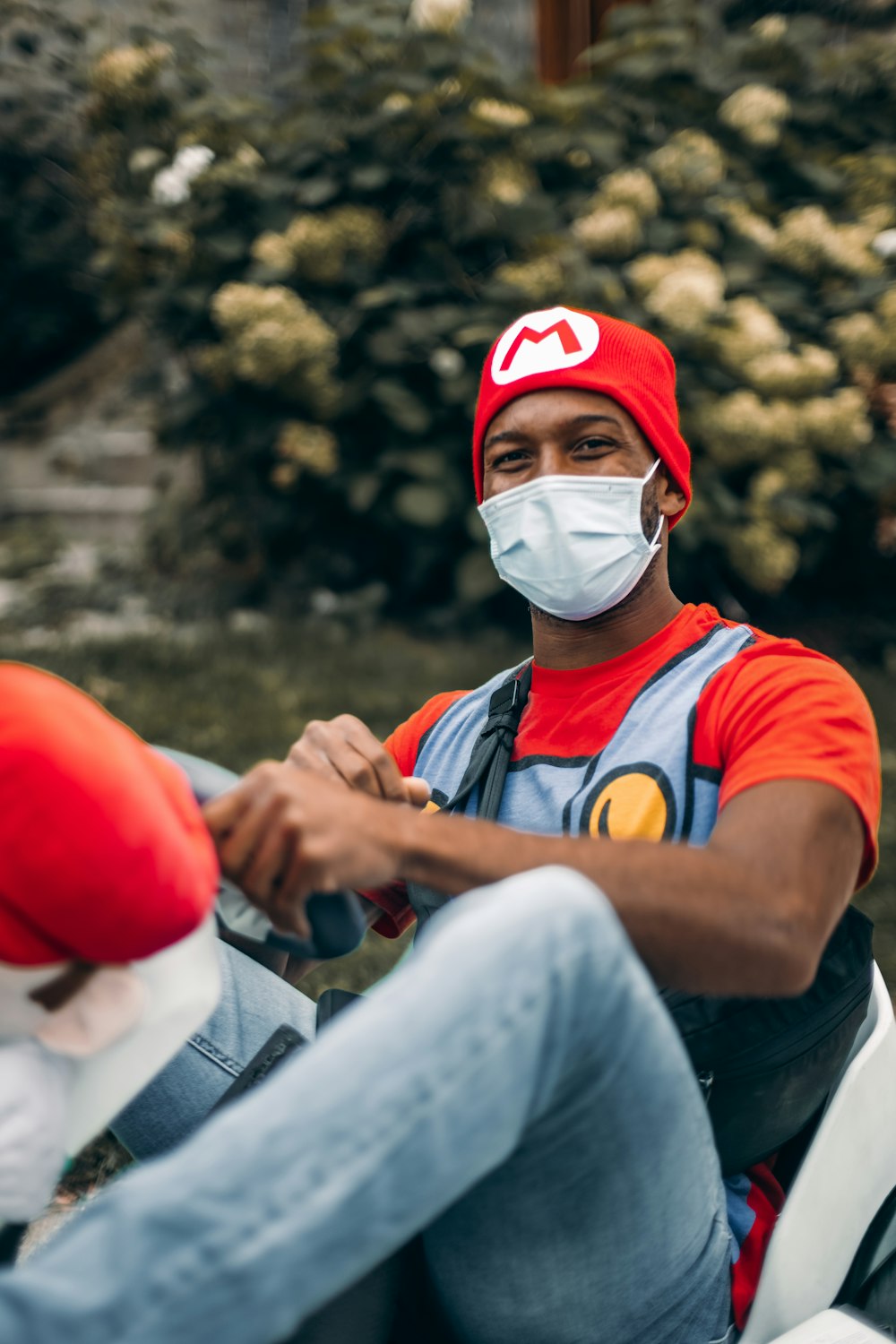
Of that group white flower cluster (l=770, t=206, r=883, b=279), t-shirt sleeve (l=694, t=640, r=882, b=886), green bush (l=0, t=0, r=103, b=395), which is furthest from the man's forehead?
green bush (l=0, t=0, r=103, b=395)

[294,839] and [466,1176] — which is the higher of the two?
[294,839]

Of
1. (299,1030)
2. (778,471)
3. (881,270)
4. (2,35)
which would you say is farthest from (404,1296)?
(2,35)

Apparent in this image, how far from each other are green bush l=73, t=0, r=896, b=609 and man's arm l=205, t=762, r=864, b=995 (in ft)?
11.7

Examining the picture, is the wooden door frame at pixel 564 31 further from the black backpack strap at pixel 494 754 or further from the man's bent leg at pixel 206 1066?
the man's bent leg at pixel 206 1066

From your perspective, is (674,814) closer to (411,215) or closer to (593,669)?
(593,669)

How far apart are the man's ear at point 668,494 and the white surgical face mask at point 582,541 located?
0.17 ft

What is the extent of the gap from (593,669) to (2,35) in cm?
597

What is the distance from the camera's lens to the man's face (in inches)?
69.7

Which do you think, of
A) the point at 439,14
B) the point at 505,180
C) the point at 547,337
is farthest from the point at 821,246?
the point at 547,337

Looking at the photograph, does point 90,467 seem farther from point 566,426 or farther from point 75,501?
point 566,426

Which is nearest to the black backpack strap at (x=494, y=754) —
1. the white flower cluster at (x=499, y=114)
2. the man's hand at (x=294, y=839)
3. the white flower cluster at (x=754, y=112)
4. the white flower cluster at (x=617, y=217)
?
the man's hand at (x=294, y=839)

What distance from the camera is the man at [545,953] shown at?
0.93m

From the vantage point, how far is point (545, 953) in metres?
1.04

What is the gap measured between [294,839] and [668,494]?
1.00 metres
